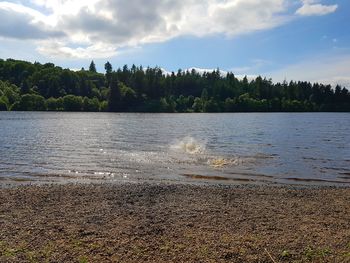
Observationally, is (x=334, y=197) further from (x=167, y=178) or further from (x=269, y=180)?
(x=167, y=178)

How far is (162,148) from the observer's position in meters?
51.2

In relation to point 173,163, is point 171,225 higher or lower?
higher

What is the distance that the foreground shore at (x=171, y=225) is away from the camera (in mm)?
Result: 12844

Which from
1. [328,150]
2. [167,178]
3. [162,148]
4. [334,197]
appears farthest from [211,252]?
[328,150]

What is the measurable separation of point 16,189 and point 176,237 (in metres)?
13.4

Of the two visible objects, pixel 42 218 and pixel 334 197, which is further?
pixel 334 197

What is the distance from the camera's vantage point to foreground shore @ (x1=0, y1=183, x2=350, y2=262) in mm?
12844

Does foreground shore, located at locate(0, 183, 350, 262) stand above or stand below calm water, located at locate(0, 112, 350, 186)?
above

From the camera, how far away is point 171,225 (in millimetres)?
16281

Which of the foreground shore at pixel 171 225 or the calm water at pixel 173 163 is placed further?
the calm water at pixel 173 163

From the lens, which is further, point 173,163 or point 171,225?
point 173,163

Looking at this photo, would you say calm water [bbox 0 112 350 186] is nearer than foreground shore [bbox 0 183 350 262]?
No

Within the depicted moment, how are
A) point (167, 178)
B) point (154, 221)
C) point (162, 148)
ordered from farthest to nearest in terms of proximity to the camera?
point (162, 148) → point (167, 178) → point (154, 221)

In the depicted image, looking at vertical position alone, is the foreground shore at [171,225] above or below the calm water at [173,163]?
above
